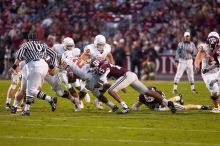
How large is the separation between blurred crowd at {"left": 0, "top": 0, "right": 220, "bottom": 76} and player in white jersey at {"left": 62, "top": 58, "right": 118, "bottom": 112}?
39.2ft

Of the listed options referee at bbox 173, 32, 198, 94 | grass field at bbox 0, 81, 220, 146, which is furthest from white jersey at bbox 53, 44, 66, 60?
referee at bbox 173, 32, 198, 94

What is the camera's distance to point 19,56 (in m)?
14.7

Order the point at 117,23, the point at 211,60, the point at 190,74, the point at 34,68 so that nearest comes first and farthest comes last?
1. the point at 34,68
2. the point at 211,60
3. the point at 190,74
4. the point at 117,23

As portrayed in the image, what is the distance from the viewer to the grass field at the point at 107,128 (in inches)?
442

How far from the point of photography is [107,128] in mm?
12734

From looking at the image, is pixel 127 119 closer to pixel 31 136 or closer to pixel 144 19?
pixel 31 136

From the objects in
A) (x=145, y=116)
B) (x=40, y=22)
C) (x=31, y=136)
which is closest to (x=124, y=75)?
(x=145, y=116)

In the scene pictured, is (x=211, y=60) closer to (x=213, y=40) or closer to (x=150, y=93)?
(x=213, y=40)

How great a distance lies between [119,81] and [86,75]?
84 cm

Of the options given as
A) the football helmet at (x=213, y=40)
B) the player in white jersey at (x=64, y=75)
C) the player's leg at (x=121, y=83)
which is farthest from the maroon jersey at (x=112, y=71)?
the football helmet at (x=213, y=40)

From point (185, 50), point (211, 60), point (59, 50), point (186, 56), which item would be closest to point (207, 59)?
point (211, 60)

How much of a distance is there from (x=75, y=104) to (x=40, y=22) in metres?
16.9

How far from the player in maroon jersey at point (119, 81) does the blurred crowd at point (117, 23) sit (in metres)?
13.1

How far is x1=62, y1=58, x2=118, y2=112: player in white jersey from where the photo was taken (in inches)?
596
